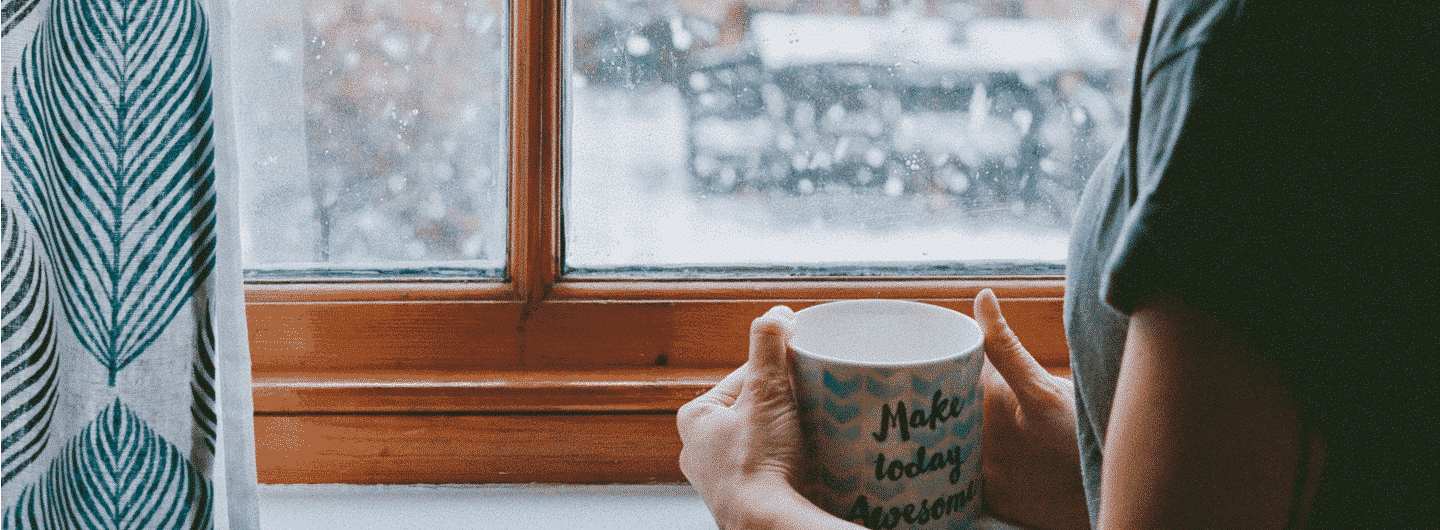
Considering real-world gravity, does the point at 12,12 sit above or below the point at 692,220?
above

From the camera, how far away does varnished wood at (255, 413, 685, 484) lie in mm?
750

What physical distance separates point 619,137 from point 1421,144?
63 centimetres

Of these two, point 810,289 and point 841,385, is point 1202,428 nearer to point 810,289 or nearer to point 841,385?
point 841,385

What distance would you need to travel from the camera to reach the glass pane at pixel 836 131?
802 millimetres

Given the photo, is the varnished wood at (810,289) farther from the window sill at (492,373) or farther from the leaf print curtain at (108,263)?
the leaf print curtain at (108,263)

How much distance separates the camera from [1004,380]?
2.20 feet

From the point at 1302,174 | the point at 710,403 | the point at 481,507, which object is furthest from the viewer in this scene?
the point at 481,507

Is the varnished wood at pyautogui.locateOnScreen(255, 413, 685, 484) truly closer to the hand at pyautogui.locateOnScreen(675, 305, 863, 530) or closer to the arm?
the hand at pyautogui.locateOnScreen(675, 305, 863, 530)

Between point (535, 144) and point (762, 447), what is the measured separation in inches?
14.7

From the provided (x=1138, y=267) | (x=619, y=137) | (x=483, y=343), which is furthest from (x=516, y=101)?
(x=1138, y=267)

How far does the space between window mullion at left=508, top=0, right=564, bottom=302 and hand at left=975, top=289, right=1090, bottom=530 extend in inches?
15.4

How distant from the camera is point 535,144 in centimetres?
77

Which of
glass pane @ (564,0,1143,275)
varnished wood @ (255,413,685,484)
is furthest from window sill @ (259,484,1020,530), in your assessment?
glass pane @ (564,0,1143,275)

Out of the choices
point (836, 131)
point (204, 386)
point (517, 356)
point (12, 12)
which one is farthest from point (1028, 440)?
point (12, 12)
